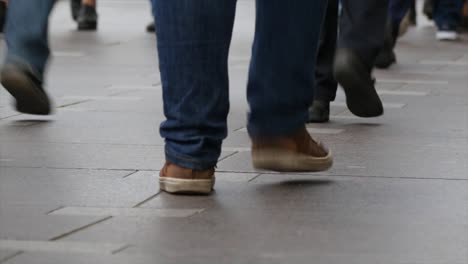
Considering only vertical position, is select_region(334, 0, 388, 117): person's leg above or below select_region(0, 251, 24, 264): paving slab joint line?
below

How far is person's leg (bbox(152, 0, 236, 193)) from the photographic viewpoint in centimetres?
337

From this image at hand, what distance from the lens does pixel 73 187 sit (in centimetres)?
354

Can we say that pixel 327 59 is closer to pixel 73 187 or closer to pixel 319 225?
pixel 73 187

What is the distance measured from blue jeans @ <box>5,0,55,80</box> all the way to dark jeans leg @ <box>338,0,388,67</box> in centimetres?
102

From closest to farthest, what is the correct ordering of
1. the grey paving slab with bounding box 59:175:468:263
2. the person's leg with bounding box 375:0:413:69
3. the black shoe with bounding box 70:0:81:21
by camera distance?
1. the grey paving slab with bounding box 59:175:468:263
2. the person's leg with bounding box 375:0:413:69
3. the black shoe with bounding box 70:0:81:21

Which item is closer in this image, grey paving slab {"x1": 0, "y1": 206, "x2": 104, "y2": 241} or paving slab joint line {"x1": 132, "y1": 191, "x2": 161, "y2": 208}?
grey paving slab {"x1": 0, "y1": 206, "x2": 104, "y2": 241}

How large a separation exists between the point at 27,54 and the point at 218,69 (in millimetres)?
1494

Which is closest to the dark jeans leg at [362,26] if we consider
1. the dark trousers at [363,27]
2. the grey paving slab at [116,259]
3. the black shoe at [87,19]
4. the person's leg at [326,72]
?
the dark trousers at [363,27]

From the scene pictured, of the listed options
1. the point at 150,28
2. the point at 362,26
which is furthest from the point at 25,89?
the point at 150,28

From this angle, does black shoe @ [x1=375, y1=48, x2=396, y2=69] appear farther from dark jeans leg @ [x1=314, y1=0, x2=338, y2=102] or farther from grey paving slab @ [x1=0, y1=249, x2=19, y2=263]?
grey paving slab @ [x1=0, y1=249, x2=19, y2=263]

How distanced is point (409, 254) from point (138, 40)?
22.4ft

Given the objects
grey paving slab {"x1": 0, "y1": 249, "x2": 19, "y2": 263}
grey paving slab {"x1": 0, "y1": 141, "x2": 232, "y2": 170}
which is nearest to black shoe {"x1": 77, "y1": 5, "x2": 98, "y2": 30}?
grey paving slab {"x1": 0, "y1": 141, "x2": 232, "y2": 170}

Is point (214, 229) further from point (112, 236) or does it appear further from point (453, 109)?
point (453, 109)

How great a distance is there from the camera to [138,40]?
9430 millimetres
